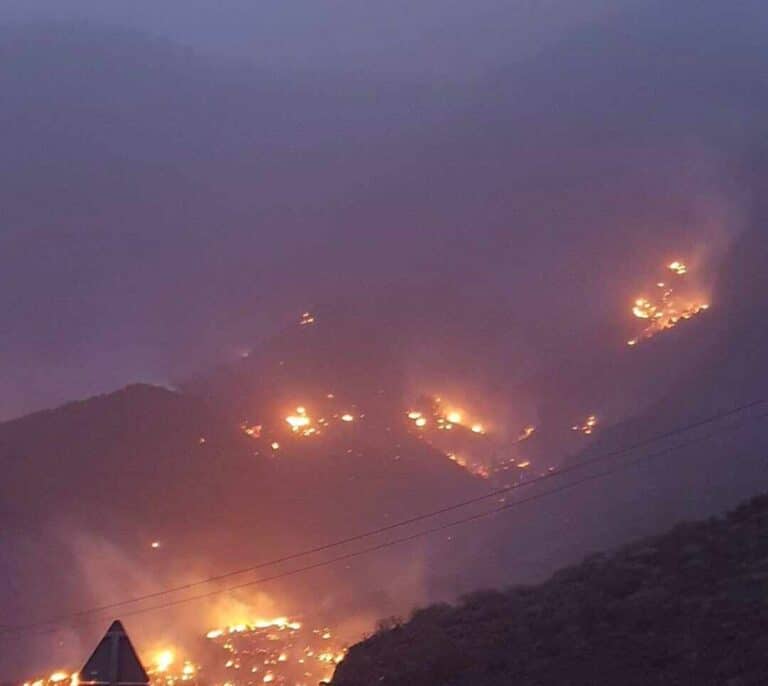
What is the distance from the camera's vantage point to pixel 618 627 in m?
14.4

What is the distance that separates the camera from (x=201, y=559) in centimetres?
4972

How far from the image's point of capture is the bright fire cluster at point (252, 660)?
98.3ft

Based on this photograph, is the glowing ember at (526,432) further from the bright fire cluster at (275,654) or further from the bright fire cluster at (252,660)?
the bright fire cluster at (252,660)

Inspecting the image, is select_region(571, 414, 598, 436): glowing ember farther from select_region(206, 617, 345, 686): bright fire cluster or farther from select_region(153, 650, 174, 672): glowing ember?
select_region(153, 650, 174, 672): glowing ember

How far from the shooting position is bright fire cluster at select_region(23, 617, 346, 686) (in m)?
30.0

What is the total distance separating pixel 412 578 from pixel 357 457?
21.8m

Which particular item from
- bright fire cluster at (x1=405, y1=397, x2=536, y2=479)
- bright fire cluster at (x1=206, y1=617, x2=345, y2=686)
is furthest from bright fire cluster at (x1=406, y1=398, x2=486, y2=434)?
bright fire cluster at (x1=206, y1=617, x2=345, y2=686)

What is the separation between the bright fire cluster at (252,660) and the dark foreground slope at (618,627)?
10897mm

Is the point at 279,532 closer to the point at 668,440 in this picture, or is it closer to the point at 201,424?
the point at 201,424

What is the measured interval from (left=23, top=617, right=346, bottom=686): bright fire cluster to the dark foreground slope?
10897 mm

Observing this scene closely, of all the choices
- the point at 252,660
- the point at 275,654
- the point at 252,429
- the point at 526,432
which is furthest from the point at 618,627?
the point at 526,432

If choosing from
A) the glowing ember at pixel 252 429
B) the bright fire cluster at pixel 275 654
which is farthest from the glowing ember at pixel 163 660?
the glowing ember at pixel 252 429

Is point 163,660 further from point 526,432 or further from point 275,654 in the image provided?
point 526,432

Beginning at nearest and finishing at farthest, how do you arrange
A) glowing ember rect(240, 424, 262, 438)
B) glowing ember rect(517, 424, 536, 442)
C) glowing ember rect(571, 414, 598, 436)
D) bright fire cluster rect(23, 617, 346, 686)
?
bright fire cluster rect(23, 617, 346, 686)
glowing ember rect(240, 424, 262, 438)
glowing ember rect(571, 414, 598, 436)
glowing ember rect(517, 424, 536, 442)
